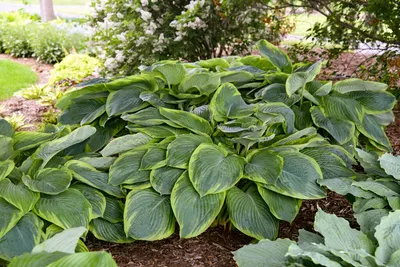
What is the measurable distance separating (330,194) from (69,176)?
1.70 m

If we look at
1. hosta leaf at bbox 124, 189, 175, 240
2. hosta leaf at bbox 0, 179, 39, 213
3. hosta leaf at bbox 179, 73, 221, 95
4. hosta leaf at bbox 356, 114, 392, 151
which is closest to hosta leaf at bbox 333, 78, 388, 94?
hosta leaf at bbox 356, 114, 392, 151

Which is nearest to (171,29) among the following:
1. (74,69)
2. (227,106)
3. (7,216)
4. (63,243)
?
(74,69)

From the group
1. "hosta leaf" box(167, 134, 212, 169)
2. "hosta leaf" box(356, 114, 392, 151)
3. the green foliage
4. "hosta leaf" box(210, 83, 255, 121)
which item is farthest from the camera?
"hosta leaf" box(356, 114, 392, 151)

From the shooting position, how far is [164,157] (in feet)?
8.39

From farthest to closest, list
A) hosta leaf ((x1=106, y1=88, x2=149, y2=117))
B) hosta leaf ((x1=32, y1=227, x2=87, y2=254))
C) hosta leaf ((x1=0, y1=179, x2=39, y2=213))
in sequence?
1. hosta leaf ((x1=106, y1=88, x2=149, y2=117))
2. hosta leaf ((x1=0, y1=179, x2=39, y2=213))
3. hosta leaf ((x1=32, y1=227, x2=87, y2=254))

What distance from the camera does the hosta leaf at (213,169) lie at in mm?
2320

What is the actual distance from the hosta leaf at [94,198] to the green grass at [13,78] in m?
4.29

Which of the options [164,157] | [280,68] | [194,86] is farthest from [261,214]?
[280,68]

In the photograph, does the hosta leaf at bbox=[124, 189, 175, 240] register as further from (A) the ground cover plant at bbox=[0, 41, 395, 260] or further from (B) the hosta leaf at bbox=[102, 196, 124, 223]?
(B) the hosta leaf at bbox=[102, 196, 124, 223]

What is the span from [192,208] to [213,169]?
9.4 inches

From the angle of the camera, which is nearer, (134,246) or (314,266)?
(314,266)

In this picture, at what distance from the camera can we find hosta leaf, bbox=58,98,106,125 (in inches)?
129

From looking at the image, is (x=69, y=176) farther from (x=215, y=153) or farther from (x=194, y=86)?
(x=194, y=86)

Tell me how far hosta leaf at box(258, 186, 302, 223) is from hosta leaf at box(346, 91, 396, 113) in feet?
3.88
